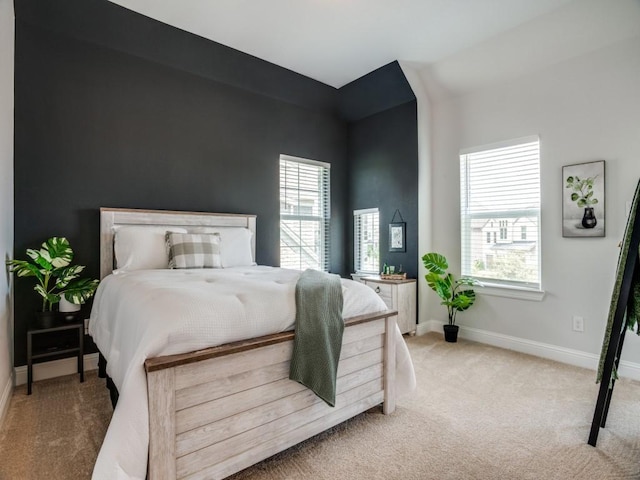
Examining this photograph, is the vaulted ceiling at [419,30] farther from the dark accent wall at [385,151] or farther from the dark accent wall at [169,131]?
the dark accent wall at [385,151]

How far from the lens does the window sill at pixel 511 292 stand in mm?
3135

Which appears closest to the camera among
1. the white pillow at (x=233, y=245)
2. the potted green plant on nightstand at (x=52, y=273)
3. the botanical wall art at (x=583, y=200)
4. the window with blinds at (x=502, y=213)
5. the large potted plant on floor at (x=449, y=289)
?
the potted green plant on nightstand at (x=52, y=273)

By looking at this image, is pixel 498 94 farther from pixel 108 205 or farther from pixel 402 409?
pixel 108 205

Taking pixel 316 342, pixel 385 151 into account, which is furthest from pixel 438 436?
pixel 385 151

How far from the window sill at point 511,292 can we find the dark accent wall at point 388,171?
2.38ft

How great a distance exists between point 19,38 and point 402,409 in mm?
3807

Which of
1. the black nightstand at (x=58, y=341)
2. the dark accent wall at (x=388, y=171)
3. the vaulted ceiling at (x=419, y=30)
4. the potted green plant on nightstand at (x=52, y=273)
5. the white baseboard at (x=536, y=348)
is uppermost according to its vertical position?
the vaulted ceiling at (x=419, y=30)

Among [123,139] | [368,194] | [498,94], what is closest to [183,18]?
[123,139]

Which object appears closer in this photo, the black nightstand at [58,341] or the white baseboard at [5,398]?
the white baseboard at [5,398]

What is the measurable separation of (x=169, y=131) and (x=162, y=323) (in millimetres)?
2531

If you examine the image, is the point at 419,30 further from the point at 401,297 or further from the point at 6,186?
the point at 6,186

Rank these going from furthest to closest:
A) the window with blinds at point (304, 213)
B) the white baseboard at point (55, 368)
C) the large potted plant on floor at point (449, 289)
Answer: the window with blinds at point (304, 213)
the large potted plant on floor at point (449, 289)
the white baseboard at point (55, 368)

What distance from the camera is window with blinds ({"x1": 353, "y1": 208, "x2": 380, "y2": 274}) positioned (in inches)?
171

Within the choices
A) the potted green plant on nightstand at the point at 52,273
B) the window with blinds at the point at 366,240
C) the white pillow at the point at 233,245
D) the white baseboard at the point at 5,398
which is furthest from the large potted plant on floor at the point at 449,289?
the white baseboard at the point at 5,398
